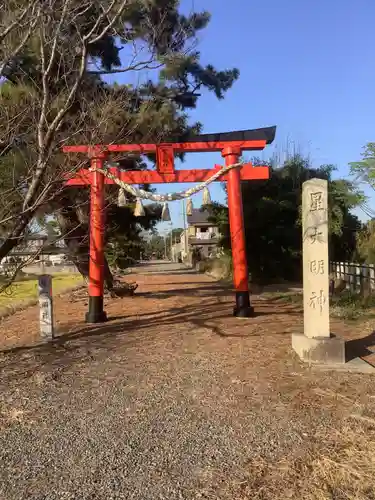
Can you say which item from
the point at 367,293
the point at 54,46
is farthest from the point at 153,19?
the point at 367,293

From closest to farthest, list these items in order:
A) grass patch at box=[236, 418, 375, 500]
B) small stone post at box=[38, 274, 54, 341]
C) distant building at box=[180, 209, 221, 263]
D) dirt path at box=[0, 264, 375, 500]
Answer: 1. grass patch at box=[236, 418, 375, 500]
2. dirt path at box=[0, 264, 375, 500]
3. small stone post at box=[38, 274, 54, 341]
4. distant building at box=[180, 209, 221, 263]

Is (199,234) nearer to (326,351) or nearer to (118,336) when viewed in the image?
(118,336)

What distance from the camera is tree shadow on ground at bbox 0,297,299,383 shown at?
21.7 ft

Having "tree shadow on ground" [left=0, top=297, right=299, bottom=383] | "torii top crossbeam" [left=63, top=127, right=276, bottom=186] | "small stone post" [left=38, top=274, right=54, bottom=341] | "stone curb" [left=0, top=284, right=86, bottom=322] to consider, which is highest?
"torii top crossbeam" [left=63, top=127, right=276, bottom=186]

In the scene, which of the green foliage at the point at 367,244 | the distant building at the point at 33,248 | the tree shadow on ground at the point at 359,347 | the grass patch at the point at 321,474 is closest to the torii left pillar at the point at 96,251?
the distant building at the point at 33,248

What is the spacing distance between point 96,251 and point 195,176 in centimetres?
269

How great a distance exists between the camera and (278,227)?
1920 cm

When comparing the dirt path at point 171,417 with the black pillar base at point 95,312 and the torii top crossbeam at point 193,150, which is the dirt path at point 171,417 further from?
the torii top crossbeam at point 193,150

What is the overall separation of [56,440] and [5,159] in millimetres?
5361

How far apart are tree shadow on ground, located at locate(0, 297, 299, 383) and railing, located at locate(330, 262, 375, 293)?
3.11 m

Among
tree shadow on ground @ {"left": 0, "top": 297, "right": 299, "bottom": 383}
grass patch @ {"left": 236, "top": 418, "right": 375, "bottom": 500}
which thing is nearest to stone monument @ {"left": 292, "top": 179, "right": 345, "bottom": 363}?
tree shadow on ground @ {"left": 0, "top": 297, "right": 299, "bottom": 383}

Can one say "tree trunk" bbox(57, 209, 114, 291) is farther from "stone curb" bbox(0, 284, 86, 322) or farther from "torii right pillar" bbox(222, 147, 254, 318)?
"torii right pillar" bbox(222, 147, 254, 318)

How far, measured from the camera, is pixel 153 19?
26.1 feet

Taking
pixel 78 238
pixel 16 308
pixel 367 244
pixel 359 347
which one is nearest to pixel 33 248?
pixel 78 238
